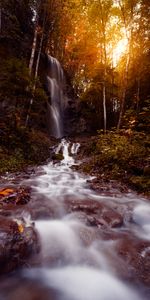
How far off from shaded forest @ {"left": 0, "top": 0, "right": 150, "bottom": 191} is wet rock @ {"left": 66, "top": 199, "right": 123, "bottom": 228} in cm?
244

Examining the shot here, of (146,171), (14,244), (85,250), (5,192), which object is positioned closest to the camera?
(14,244)

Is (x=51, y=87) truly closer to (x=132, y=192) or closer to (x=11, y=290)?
(x=132, y=192)

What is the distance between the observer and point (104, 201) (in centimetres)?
547

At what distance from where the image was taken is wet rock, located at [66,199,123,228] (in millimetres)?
4420

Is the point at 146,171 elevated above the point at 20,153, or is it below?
below

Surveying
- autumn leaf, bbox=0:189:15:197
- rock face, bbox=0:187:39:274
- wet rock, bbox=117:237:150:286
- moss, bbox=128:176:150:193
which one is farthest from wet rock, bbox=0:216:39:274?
moss, bbox=128:176:150:193

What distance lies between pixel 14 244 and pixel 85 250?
3.68 ft

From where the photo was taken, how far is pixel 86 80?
27312mm

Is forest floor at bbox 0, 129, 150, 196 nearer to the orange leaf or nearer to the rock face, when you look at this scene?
the orange leaf

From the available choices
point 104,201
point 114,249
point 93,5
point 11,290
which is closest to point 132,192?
point 104,201

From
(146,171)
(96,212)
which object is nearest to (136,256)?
(96,212)

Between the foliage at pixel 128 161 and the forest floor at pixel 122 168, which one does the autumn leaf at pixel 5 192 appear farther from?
the foliage at pixel 128 161

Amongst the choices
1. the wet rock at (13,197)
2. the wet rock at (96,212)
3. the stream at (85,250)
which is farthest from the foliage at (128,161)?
the wet rock at (13,197)

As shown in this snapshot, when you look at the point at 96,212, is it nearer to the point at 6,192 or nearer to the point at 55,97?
the point at 6,192
